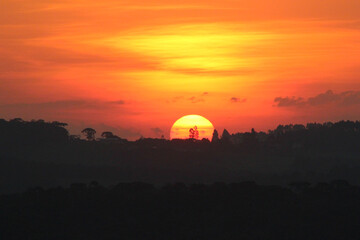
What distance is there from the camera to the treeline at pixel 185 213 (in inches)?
3233

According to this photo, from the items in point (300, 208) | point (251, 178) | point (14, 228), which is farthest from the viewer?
point (251, 178)

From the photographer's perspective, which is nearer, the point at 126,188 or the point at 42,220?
the point at 42,220

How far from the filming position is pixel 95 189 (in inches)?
3728

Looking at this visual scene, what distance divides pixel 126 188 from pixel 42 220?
549 inches

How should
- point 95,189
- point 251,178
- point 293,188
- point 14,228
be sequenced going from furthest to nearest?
point 251,178
point 293,188
point 95,189
point 14,228

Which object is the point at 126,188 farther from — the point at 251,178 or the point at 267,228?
the point at 251,178

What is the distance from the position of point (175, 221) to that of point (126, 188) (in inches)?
473

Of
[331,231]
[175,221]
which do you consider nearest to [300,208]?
[331,231]

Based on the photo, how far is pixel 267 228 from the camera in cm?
8406

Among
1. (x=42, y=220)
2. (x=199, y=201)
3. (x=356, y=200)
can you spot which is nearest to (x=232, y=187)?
(x=199, y=201)

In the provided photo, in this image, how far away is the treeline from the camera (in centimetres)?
8212

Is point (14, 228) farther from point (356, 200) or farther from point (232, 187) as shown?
point (356, 200)

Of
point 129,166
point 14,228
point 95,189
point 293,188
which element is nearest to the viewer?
point 14,228

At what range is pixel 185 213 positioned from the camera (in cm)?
8700
